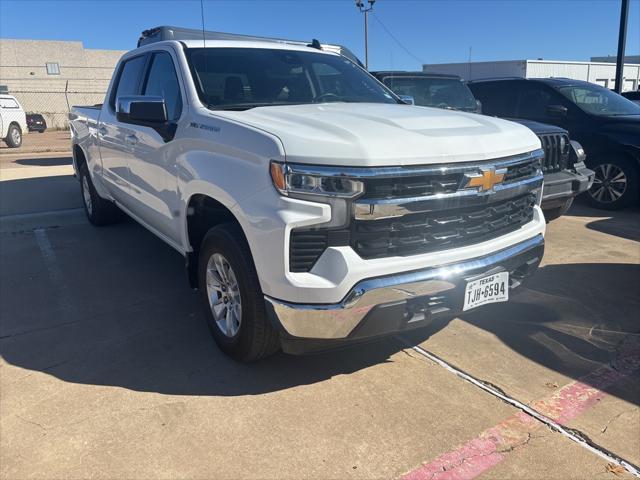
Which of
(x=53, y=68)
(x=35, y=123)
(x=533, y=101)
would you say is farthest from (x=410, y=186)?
(x=53, y=68)

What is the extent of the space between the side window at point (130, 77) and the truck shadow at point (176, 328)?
1658mm

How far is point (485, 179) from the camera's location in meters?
2.91

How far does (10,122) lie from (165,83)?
1661 cm

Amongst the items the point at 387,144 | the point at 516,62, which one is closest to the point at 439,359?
the point at 387,144

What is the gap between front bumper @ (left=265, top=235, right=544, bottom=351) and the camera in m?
2.57

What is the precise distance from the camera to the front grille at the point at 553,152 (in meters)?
5.81

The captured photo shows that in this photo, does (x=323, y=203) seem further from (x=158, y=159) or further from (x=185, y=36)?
(x=185, y=36)

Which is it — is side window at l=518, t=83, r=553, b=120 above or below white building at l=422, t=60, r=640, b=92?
below

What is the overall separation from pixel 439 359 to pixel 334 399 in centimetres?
82

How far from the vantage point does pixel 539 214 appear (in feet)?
11.7

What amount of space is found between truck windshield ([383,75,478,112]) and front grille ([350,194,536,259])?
550 cm

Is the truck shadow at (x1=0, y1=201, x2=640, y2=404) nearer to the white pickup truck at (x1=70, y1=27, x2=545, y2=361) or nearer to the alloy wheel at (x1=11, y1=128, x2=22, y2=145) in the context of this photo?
the white pickup truck at (x1=70, y1=27, x2=545, y2=361)

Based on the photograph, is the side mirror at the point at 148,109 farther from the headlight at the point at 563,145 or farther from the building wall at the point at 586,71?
the building wall at the point at 586,71

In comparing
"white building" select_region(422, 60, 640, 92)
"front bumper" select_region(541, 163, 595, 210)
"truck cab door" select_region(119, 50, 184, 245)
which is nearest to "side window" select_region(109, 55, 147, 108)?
"truck cab door" select_region(119, 50, 184, 245)
